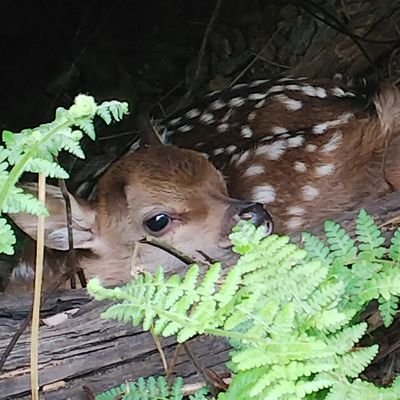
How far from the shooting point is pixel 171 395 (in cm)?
249

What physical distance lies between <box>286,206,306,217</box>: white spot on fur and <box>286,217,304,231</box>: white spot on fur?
0.06 feet

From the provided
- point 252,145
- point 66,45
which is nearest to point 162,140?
point 252,145

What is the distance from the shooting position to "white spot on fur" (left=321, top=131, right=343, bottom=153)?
13.5 ft

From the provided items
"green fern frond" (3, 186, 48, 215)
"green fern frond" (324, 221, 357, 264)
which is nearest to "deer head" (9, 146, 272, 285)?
"green fern frond" (324, 221, 357, 264)

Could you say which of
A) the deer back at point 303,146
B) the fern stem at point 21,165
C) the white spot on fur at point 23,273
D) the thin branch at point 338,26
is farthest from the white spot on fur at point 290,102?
the fern stem at point 21,165

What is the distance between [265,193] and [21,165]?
Answer: 207cm

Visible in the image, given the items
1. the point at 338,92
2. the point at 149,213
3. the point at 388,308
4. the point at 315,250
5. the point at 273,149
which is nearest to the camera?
the point at 388,308

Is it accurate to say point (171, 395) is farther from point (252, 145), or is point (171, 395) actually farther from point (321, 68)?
point (321, 68)

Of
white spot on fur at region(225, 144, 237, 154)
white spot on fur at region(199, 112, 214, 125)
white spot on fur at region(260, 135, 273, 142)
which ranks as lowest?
white spot on fur at region(260, 135, 273, 142)

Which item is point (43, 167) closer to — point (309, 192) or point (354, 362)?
point (354, 362)

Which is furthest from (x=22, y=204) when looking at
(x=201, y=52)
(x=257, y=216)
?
(x=201, y=52)

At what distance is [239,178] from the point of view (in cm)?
415

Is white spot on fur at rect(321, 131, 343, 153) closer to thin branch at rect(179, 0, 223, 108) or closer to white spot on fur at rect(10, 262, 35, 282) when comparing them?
white spot on fur at rect(10, 262, 35, 282)

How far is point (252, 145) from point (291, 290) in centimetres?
204
